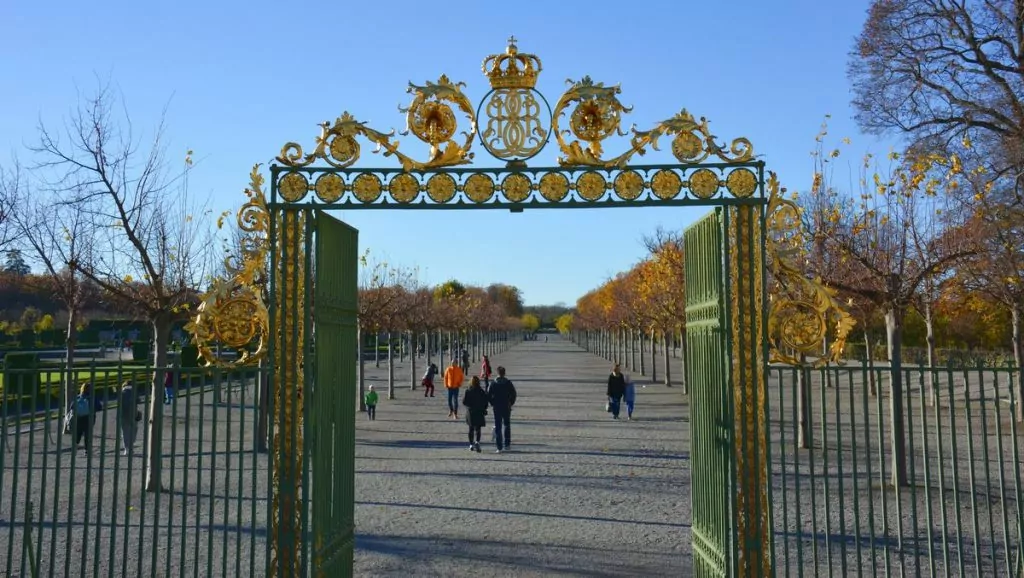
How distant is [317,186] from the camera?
5750 millimetres

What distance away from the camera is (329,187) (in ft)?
18.9

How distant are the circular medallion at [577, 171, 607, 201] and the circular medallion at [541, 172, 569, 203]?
0.10 metres

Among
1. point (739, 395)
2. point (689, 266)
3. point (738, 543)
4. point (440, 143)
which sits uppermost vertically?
point (440, 143)

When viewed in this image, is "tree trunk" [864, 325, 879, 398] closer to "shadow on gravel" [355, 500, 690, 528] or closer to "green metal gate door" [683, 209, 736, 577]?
"green metal gate door" [683, 209, 736, 577]

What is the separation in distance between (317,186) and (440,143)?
0.97 m

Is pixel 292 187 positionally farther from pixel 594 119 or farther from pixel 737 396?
pixel 737 396

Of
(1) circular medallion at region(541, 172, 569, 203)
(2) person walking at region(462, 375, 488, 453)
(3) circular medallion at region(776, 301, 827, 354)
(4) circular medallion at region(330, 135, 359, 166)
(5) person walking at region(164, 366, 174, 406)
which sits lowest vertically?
(2) person walking at region(462, 375, 488, 453)

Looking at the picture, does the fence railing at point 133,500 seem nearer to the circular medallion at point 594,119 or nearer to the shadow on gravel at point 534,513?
the shadow on gravel at point 534,513

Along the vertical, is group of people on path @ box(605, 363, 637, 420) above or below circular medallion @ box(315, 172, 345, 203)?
below

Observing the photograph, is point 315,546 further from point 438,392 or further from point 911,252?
point 438,392

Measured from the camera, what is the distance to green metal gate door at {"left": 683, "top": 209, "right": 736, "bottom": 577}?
5.69 m

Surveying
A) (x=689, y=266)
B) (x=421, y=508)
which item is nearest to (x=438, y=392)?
(x=421, y=508)

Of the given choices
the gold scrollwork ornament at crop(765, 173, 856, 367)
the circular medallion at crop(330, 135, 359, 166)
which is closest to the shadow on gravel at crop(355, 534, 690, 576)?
the gold scrollwork ornament at crop(765, 173, 856, 367)

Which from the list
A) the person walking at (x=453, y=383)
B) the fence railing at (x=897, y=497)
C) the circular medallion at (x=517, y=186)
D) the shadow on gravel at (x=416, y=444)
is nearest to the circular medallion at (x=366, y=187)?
the circular medallion at (x=517, y=186)
